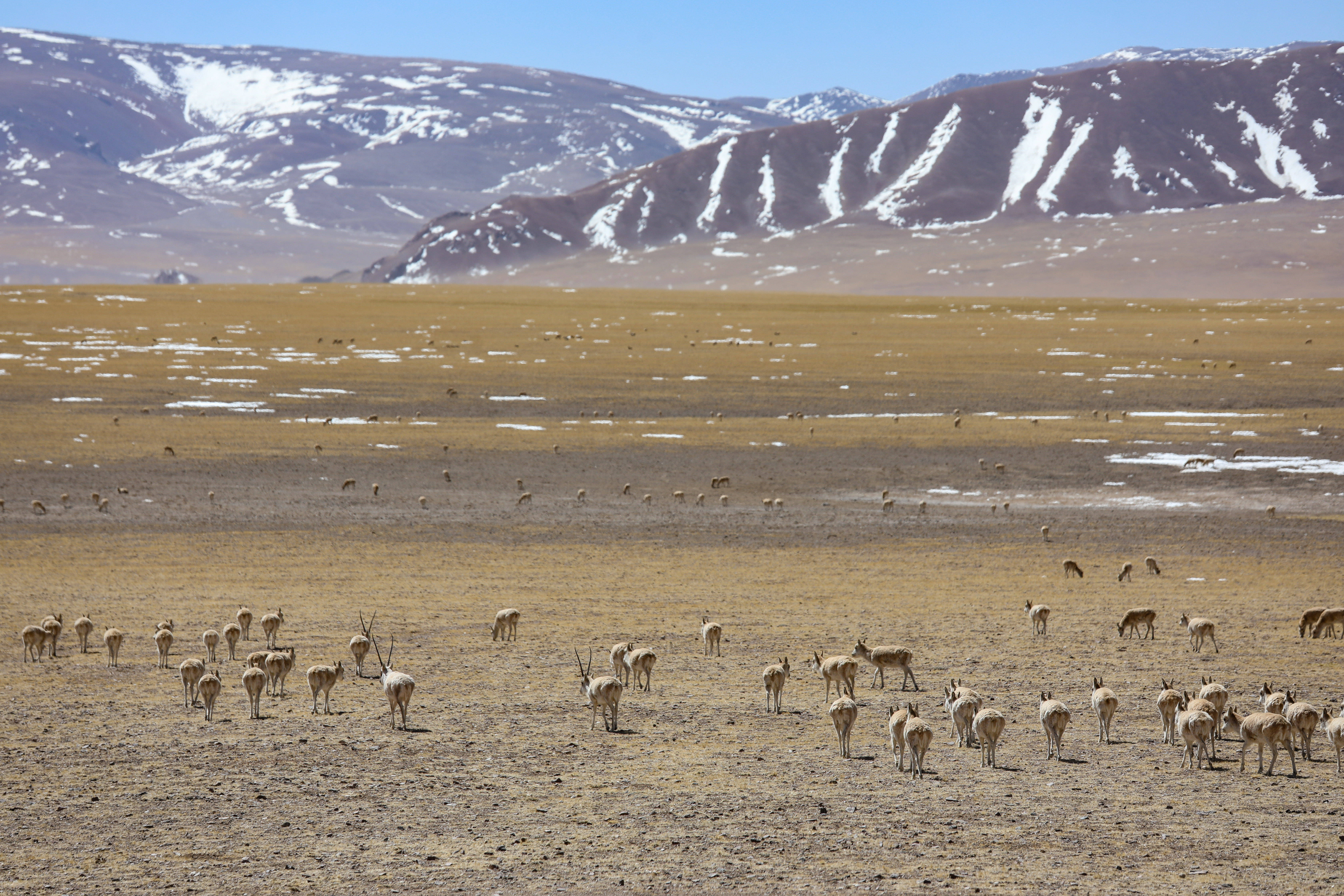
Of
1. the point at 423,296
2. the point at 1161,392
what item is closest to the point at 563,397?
the point at 1161,392

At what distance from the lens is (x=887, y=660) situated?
15.4 metres

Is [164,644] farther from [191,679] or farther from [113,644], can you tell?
[191,679]

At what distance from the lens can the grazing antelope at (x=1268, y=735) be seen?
11.3 meters

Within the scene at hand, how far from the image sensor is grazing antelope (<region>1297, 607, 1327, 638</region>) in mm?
17953

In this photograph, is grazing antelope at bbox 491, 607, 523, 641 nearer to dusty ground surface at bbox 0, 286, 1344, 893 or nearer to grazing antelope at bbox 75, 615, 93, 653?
dusty ground surface at bbox 0, 286, 1344, 893

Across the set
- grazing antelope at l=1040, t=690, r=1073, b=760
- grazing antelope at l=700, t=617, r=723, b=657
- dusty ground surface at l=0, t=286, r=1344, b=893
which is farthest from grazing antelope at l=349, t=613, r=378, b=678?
grazing antelope at l=1040, t=690, r=1073, b=760

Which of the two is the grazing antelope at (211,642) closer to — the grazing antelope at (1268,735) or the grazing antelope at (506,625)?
the grazing antelope at (506,625)

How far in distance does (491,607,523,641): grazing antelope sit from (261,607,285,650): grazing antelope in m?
3.27

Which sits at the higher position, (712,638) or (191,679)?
(712,638)

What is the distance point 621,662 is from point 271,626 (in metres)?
5.60

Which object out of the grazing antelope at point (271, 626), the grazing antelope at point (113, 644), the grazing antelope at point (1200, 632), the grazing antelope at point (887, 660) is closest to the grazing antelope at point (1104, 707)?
the grazing antelope at point (887, 660)

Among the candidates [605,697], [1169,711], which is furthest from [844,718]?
[1169,711]

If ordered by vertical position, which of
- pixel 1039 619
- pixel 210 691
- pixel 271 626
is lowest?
pixel 210 691

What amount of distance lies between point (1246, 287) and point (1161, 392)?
428ft
